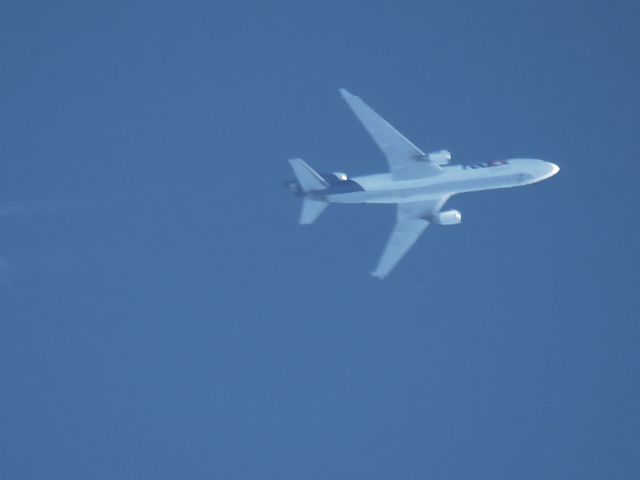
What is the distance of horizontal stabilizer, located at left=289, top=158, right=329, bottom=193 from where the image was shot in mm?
52938

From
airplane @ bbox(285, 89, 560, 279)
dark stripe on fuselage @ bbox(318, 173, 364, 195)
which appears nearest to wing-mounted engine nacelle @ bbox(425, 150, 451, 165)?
airplane @ bbox(285, 89, 560, 279)

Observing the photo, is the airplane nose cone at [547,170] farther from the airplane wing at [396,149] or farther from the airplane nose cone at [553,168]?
the airplane wing at [396,149]

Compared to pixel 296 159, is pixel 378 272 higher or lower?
lower

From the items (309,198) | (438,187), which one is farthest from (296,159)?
(438,187)

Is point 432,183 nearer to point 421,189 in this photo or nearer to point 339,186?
point 421,189

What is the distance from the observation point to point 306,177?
175 feet

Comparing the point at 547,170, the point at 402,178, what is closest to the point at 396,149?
the point at 402,178

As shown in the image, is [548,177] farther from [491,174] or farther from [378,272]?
[378,272]

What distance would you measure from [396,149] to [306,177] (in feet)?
13.8

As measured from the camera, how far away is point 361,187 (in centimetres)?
5319

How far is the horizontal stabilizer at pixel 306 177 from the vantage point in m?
52.9

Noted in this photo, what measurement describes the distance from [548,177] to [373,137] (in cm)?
847

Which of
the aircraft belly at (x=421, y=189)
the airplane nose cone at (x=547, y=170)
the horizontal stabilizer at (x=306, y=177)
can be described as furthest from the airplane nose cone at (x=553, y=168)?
the horizontal stabilizer at (x=306, y=177)

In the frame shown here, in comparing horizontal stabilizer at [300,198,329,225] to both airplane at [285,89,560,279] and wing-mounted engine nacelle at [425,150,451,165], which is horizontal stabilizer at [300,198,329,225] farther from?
wing-mounted engine nacelle at [425,150,451,165]
